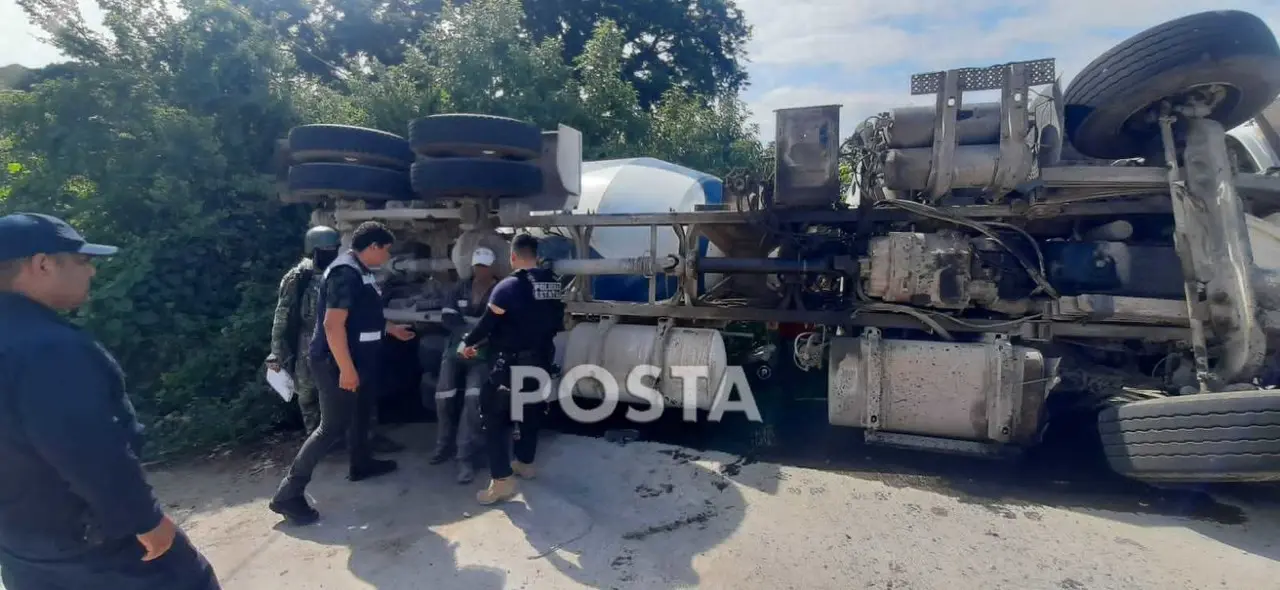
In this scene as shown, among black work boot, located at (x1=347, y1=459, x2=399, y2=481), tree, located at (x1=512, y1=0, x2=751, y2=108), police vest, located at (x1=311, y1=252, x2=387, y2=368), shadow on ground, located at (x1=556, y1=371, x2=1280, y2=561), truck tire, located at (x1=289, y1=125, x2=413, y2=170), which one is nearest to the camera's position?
shadow on ground, located at (x1=556, y1=371, x2=1280, y2=561)

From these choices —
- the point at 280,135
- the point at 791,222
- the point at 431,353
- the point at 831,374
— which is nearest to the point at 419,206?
the point at 431,353

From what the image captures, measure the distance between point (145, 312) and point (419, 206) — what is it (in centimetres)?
216

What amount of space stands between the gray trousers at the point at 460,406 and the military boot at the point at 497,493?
44 cm

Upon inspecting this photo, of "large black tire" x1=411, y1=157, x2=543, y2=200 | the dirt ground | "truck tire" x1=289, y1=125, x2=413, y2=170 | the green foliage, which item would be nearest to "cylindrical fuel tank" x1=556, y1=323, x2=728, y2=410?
the dirt ground

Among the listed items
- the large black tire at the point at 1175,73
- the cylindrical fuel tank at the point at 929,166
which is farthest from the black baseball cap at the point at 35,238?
the large black tire at the point at 1175,73

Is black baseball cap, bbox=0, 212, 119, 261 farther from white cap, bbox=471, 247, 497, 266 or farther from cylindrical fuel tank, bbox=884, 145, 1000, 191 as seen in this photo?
cylindrical fuel tank, bbox=884, 145, 1000, 191

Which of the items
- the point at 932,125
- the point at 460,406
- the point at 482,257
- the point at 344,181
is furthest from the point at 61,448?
the point at 932,125

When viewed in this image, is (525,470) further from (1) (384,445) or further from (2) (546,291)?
(1) (384,445)

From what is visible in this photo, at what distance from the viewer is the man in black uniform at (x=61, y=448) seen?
1729 millimetres

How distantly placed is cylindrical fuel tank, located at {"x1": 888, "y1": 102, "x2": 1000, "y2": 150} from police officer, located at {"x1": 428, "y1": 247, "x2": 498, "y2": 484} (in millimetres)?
2574

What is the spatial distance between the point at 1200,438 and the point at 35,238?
430cm

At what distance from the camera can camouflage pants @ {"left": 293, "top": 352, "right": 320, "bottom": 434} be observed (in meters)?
4.36

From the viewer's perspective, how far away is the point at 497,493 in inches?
148

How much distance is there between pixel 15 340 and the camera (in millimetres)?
1743
